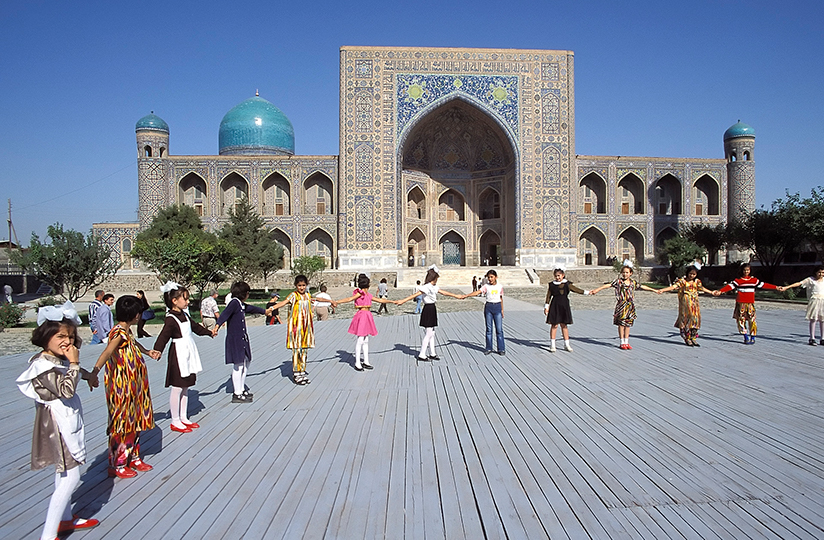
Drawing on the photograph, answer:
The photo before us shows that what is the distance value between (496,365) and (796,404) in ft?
10.1

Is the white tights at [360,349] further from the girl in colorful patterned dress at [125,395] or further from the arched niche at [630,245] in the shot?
the arched niche at [630,245]

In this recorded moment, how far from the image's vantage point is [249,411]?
15.6 ft

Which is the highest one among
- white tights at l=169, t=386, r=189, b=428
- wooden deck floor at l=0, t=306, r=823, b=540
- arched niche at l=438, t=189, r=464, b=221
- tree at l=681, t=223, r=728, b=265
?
arched niche at l=438, t=189, r=464, b=221

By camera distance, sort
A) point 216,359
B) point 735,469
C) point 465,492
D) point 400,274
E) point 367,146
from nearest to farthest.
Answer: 1. point 465,492
2. point 735,469
3. point 216,359
4. point 400,274
5. point 367,146

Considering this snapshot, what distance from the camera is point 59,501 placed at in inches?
98.3

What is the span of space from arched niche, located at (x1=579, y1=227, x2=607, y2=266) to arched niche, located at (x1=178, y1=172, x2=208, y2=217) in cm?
2424

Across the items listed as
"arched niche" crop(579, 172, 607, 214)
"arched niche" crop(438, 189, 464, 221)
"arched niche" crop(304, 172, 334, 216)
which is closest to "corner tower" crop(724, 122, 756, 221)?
"arched niche" crop(579, 172, 607, 214)

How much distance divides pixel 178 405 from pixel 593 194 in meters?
33.7

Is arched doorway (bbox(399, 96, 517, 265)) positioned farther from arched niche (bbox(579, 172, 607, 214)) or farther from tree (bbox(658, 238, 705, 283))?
tree (bbox(658, 238, 705, 283))

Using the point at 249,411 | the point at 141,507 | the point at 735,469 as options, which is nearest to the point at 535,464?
the point at 735,469

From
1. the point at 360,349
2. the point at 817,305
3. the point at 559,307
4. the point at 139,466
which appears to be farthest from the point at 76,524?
the point at 817,305

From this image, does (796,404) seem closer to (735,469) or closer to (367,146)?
(735,469)

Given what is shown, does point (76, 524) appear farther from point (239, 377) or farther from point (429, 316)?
point (429, 316)

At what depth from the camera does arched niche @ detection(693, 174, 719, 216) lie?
1348 inches
